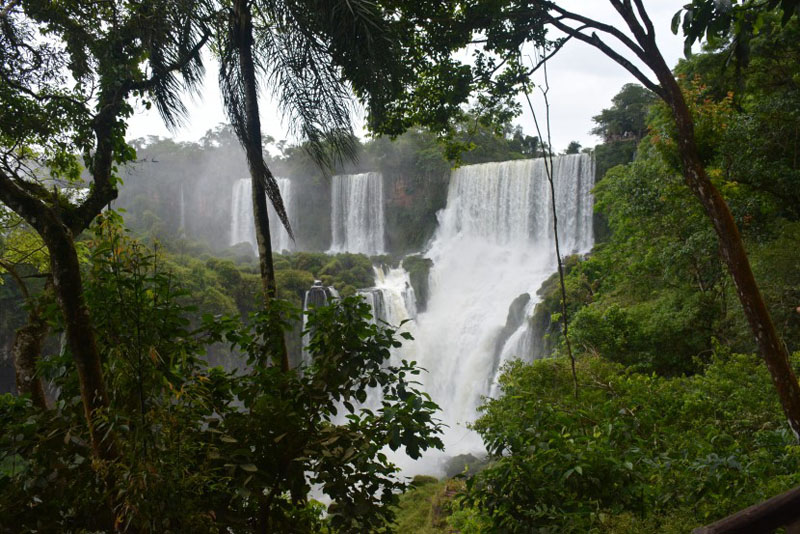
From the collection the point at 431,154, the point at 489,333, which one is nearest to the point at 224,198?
the point at 431,154

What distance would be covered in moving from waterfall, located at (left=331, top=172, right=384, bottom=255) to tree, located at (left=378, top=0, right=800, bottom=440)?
19029 mm

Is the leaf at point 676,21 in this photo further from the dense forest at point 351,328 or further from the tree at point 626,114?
the tree at point 626,114

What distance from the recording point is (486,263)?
66.5 feet

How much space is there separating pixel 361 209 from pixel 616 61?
20847 mm

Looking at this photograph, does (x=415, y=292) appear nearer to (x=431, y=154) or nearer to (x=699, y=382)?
(x=431, y=154)

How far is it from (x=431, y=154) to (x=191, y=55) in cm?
2098

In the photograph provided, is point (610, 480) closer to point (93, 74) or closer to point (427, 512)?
point (93, 74)

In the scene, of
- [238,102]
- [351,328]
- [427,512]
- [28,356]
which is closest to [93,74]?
[238,102]

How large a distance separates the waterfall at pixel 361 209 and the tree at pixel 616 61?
19.0m

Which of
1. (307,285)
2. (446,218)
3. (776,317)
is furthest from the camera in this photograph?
(446,218)

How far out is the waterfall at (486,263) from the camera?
583 inches

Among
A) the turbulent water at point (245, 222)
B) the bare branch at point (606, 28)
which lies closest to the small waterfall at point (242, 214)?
the turbulent water at point (245, 222)

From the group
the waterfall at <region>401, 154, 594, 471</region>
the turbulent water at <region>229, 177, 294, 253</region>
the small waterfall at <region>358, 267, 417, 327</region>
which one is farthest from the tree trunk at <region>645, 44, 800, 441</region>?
the turbulent water at <region>229, 177, 294, 253</region>

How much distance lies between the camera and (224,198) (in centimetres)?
3134
